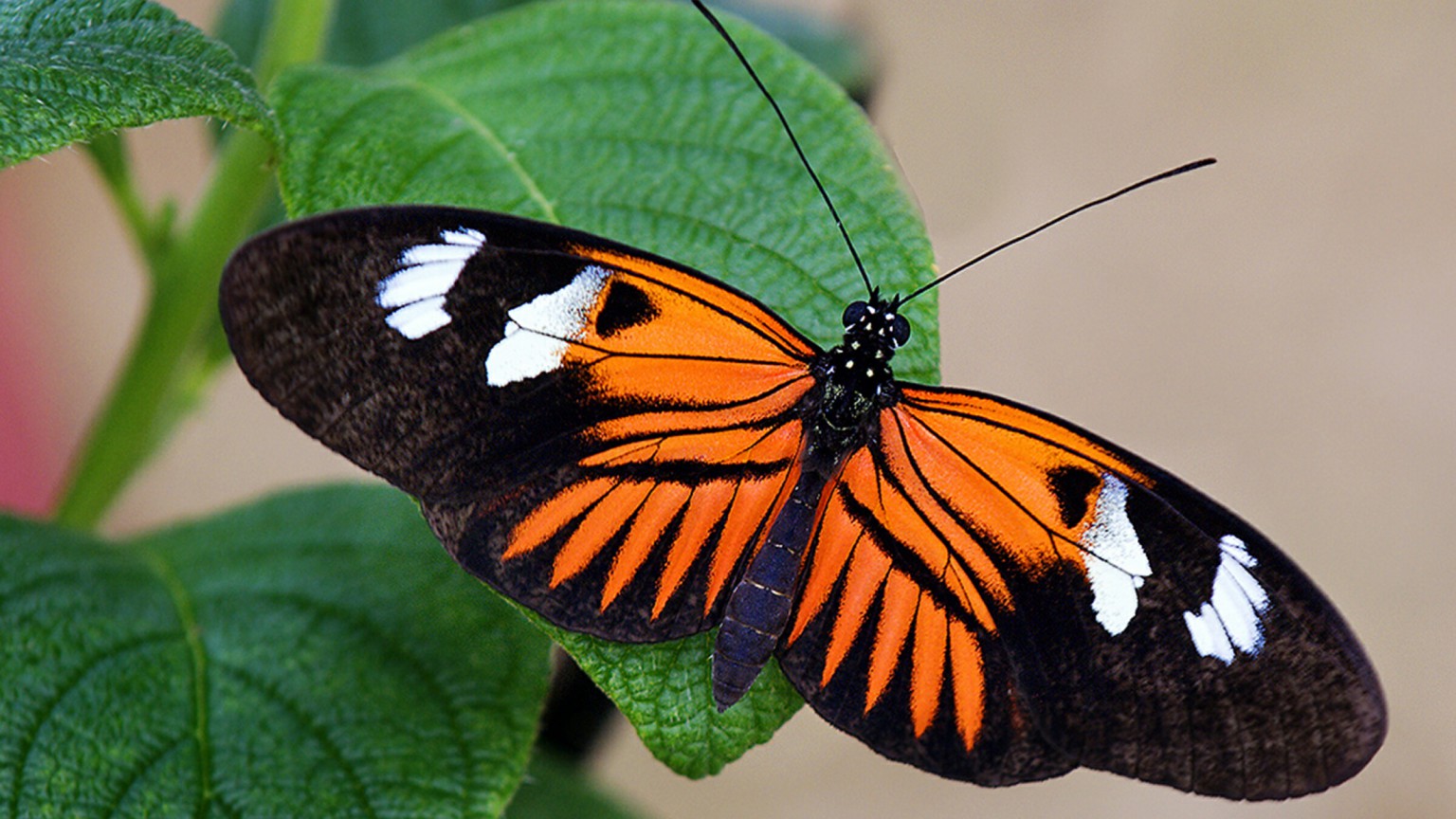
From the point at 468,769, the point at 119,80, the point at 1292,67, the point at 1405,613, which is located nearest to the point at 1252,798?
the point at 468,769

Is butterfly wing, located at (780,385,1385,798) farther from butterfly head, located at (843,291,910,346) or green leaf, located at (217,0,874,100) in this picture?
green leaf, located at (217,0,874,100)

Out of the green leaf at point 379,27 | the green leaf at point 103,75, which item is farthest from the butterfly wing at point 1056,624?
the green leaf at point 379,27

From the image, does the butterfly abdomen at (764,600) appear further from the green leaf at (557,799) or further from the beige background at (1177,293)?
the beige background at (1177,293)

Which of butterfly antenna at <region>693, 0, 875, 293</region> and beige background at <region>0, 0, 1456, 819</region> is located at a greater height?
beige background at <region>0, 0, 1456, 819</region>

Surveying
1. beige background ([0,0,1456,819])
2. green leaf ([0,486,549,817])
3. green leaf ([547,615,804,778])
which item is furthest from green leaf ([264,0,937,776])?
beige background ([0,0,1456,819])

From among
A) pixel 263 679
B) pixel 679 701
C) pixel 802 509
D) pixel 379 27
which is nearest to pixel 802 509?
pixel 802 509

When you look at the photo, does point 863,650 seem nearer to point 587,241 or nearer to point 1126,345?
point 587,241
